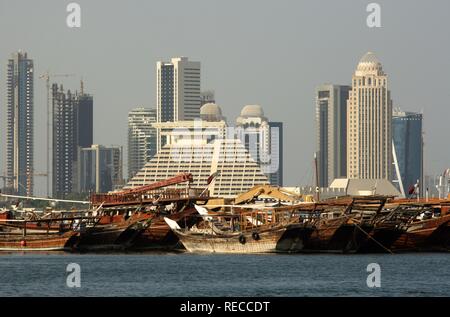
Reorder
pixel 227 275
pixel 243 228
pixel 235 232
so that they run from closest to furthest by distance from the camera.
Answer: pixel 227 275 → pixel 235 232 → pixel 243 228

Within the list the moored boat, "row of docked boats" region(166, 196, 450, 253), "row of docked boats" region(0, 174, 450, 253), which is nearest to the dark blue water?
the moored boat

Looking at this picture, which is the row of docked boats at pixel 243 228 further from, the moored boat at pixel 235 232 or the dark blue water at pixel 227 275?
the dark blue water at pixel 227 275

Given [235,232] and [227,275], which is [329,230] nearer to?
[235,232]

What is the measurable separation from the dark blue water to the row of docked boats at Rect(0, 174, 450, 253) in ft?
9.92

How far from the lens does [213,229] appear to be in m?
121

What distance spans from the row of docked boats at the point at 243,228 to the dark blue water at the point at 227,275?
3.02m

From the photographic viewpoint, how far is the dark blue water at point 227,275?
268 feet

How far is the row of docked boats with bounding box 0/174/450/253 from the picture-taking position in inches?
4557

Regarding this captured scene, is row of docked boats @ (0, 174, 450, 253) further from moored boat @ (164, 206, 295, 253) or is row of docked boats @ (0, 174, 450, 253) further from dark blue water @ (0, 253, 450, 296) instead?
dark blue water @ (0, 253, 450, 296)

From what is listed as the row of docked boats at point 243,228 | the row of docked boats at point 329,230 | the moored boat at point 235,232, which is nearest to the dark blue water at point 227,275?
the moored boat at point 235,232

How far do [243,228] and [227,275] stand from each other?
29509 mm

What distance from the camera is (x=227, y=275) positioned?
92.9 meters

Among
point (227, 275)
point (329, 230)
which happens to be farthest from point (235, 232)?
point (227, 275)

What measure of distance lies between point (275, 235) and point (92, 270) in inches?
834
